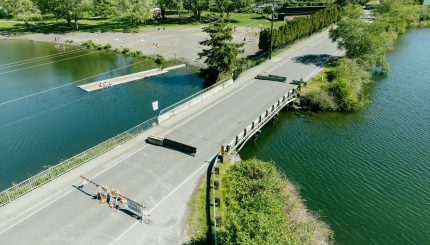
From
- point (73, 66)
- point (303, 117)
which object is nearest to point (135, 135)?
point (303, 117)

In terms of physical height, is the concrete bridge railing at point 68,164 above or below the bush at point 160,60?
below

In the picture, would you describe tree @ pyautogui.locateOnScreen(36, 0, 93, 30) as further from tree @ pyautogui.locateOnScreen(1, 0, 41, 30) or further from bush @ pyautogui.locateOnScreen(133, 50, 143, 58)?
bush @ pyautogui.locateOnScreen(133, 50, 143, 58)

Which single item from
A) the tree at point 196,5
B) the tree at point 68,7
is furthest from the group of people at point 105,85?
the tree at point 196,5

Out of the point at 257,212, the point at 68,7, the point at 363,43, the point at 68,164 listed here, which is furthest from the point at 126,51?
the point at 257,212

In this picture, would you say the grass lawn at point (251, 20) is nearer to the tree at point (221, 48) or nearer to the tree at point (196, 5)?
the tree at point (196, 5)

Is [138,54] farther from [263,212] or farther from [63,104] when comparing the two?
[263,212]

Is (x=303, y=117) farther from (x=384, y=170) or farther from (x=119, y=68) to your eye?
(x=119, y=68)

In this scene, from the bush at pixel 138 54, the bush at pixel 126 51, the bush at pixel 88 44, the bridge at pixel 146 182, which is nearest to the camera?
the bridge at pixel 146 182
